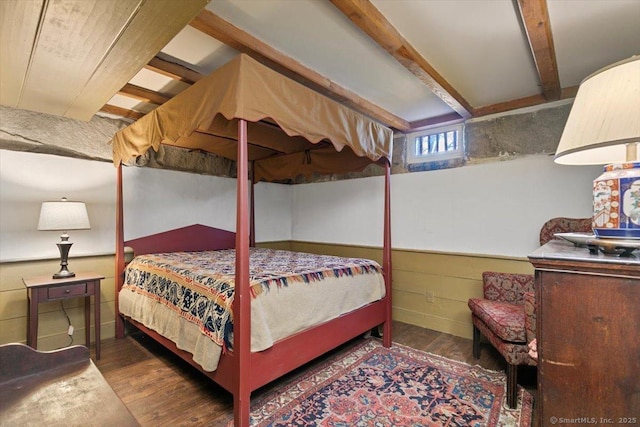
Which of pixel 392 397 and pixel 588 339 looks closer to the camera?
pixel 588 339

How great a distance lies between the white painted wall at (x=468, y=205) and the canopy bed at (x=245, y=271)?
77cm

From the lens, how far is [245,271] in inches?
67.9

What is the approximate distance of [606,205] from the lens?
86 cm

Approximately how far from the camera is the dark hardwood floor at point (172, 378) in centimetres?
185

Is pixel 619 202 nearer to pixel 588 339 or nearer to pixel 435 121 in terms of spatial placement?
pixel 588 339

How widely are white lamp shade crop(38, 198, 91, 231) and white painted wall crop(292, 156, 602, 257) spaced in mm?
2834

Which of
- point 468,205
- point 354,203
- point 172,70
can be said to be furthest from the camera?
point 354,203

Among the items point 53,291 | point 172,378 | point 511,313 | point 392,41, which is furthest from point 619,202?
point 53,291

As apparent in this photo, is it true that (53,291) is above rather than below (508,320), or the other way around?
above

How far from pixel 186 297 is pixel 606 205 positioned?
2.24 m

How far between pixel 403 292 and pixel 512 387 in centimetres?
171

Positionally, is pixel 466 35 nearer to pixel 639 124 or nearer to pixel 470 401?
pixel 639 124

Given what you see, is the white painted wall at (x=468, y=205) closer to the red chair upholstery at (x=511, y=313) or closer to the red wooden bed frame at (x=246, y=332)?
the red chair upholstery at (x=511, y=313)

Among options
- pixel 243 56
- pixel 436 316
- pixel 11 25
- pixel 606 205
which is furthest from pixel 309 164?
pixel 606 205
